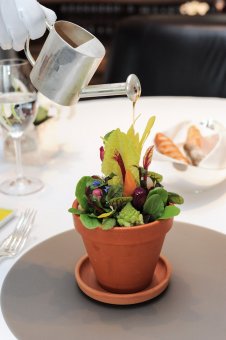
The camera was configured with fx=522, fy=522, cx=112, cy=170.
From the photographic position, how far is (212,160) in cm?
88

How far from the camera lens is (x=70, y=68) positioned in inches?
24.5

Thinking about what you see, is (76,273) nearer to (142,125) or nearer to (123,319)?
(123,319)

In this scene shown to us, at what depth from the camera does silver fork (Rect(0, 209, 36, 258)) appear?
0.71 m

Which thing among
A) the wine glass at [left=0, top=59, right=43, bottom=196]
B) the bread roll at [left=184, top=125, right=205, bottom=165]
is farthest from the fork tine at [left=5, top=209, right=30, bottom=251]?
the bread roll at [left=184, top=125, right=205, bottom=165]

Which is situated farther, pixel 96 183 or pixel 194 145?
pixel 194 145

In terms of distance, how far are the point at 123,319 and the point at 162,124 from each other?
79 centimetres

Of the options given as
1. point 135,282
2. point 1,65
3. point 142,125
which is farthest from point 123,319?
point 142,125

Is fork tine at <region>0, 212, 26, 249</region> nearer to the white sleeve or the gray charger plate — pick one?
the gray charger plate

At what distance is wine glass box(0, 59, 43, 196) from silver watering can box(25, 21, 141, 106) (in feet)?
0.87

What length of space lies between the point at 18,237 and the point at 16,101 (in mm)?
278

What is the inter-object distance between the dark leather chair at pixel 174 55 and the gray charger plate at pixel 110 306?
5.35ft

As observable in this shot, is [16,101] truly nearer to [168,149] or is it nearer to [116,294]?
[168,149]

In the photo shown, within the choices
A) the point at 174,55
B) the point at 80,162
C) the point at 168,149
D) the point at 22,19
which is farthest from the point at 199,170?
the point at 174,55

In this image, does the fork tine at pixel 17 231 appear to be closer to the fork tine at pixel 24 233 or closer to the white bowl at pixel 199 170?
the fork tine at pixel 24 233
